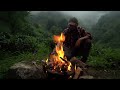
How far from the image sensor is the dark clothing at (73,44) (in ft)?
23.4

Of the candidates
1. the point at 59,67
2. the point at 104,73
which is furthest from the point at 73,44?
the point at 59,67

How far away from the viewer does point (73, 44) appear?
737cm

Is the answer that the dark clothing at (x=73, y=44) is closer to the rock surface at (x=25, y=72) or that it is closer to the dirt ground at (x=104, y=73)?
the dirt ground at (x=104, y=73)

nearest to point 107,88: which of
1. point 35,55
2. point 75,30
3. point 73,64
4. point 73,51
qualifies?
point 73,64

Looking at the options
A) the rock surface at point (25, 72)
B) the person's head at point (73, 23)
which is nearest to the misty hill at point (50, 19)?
the person's head at point (73, 23)

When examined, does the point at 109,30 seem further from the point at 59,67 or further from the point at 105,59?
the point at 59,67

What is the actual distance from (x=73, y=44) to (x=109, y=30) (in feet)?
27.0

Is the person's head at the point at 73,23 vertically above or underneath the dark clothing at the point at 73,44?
above

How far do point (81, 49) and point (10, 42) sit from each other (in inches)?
125

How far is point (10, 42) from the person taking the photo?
9.16m

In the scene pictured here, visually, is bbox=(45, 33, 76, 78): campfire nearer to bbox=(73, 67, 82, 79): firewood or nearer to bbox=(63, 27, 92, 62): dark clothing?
bbox=(73, 67, 82, 79): firewood

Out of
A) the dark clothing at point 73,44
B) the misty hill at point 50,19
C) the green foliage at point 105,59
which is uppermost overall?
the misty hill at point 50,19

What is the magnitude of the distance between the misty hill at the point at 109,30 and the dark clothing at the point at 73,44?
6896 mm
